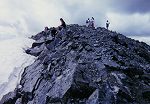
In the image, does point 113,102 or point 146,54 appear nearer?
point 113,102

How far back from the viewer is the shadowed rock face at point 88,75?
21.9 m

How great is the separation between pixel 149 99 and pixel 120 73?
3.25 m

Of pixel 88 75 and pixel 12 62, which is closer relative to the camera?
pixel 88 75

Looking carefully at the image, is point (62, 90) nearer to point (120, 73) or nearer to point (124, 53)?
point (120, 73)

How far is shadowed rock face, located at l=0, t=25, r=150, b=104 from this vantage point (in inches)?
862

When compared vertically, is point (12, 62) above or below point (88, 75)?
above

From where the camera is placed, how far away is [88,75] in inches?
936

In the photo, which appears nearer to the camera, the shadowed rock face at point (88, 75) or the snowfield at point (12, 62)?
the shadowed rock face at point (88, 75)

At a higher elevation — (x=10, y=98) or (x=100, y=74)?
(x=100, y=74)

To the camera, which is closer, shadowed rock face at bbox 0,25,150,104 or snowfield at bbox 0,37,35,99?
shadowed rock face at bbox 0,25,150,104

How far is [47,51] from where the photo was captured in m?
35.3

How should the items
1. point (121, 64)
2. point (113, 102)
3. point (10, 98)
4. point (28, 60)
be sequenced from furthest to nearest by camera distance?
point (28, 60), point (10, 98), point (121, 64), point (113, 102)

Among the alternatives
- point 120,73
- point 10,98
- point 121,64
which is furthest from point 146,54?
point 10,98

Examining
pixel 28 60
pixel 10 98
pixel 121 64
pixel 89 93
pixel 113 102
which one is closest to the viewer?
pixel 113 102
